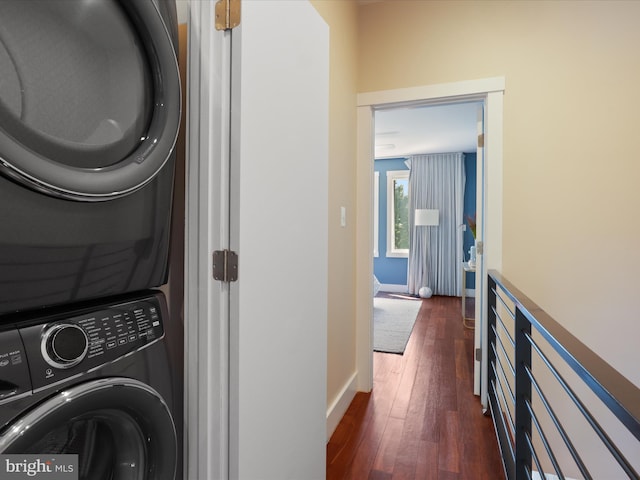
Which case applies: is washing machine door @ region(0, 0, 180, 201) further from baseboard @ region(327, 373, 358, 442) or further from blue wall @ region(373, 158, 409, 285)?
blue wall @ region(373, 158, 409, 285)

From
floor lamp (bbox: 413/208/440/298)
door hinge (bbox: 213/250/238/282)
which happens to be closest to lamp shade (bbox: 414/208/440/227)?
floor lamp (bbox: 413/208/440/298)

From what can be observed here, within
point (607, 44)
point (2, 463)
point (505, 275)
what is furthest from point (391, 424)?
point (607, 44)

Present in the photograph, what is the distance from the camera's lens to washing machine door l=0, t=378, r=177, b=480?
56cm

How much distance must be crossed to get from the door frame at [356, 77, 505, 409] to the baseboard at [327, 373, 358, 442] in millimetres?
155

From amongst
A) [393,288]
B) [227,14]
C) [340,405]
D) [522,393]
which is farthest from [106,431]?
[393,288]

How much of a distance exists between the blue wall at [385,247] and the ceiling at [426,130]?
264 millimetres

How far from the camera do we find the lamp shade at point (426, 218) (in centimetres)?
667

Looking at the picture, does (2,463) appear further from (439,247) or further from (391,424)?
(439,247)

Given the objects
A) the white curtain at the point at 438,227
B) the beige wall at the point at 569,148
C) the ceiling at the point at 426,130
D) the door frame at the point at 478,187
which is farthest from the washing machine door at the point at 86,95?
the white curtain at the point at 438,227

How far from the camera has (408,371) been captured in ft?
10.3

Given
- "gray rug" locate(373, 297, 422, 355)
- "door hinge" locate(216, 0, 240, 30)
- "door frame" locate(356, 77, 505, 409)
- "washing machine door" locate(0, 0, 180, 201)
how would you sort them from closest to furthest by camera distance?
1. "washing machine door" locate(0, 0, 180, 201)
2. "door hinge" locate(216, 0, 240, 30)
3. "door frame" locate(356, 77, 505, 409)
4. "gray rug" locate(373, 297, 422, 355)

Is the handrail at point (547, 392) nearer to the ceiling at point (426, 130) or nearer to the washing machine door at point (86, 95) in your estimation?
the washing machine door at point (86, 95)

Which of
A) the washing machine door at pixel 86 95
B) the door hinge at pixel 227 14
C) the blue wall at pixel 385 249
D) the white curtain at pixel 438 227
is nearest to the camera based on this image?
the washing machine door at pixel 86 95

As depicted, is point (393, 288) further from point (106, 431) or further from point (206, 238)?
point (106, 431)
